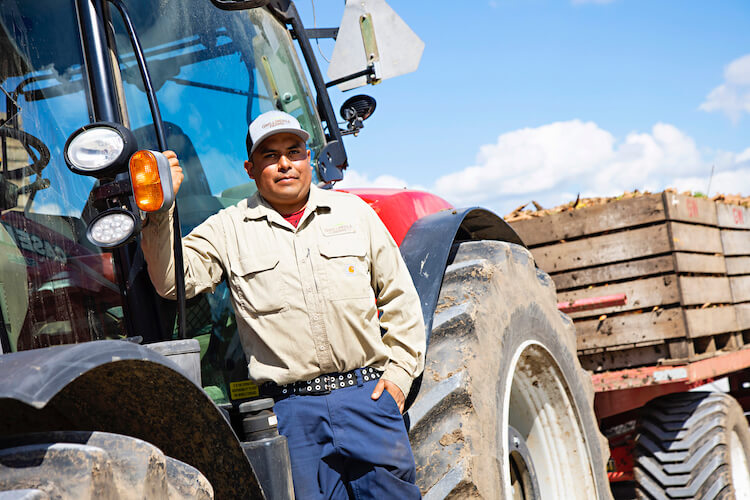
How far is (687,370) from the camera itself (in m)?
4.71

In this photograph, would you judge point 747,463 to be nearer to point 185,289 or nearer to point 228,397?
point 228,397

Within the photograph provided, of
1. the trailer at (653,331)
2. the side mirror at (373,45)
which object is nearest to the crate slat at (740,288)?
the trailer at (653,331)

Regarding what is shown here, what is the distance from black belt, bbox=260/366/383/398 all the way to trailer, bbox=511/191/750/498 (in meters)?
2.87

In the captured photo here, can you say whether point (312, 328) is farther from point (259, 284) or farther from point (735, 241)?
point (735, 241)

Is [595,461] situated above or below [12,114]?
below

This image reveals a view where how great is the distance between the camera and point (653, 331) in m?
4.97

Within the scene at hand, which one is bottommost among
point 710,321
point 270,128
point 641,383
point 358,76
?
point 641,383

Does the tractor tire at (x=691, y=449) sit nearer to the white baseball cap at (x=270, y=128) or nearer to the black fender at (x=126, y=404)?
the white baseball cap at (x=270, y=128)

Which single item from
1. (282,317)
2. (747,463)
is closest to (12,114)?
(282,317)

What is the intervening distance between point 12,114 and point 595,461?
9.89ft

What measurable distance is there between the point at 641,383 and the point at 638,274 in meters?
0.76

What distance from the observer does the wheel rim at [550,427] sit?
3555 millimetres

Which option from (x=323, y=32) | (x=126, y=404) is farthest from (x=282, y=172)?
(x=323, y=32)

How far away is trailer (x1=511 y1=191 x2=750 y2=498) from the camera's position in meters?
4.77
